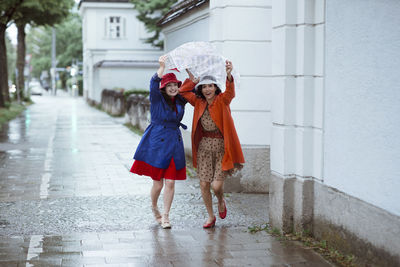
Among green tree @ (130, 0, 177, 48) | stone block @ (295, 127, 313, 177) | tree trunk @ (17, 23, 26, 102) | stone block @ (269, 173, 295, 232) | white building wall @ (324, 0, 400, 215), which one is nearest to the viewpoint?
white building wall @ (324, 0, 400, 215)

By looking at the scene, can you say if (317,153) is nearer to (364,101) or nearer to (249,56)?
(364,101)

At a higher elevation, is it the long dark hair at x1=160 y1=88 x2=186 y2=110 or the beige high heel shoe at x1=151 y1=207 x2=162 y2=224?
the long dark hair at x1=160 y1=88 x2=186 y2=110

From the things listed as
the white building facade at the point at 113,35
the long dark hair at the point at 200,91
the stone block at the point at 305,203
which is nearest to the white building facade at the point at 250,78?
the long dark hair at the point at 200,91

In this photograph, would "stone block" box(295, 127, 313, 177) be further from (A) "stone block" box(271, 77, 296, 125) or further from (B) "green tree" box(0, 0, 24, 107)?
(B) "green tree" box(0, 0, 24, 107)

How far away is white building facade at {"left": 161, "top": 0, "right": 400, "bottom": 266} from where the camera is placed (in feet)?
15.8

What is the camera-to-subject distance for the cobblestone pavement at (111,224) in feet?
18.9

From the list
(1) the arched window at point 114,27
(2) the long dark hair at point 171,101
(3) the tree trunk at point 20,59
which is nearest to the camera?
(2) the long dark hair at point 171,101

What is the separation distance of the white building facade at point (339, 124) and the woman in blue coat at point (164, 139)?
3.55ft

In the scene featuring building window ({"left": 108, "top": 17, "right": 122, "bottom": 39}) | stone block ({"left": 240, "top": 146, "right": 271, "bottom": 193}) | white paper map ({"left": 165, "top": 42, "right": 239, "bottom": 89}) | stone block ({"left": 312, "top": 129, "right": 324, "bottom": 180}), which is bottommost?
stone block ({"left": 240, "top": 146, "right": 271, "bottom": 193})

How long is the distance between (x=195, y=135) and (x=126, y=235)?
52.0 inches

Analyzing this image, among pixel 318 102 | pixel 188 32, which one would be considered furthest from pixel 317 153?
pixel 188 32

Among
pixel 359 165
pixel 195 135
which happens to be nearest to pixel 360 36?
pixel 359 165

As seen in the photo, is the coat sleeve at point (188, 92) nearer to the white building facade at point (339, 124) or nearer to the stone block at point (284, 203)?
the white building facade at point (339, 124)

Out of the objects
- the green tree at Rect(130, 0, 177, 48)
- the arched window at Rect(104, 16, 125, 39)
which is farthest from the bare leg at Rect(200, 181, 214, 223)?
the arched window at Rect(104, 16, 125, 39)
